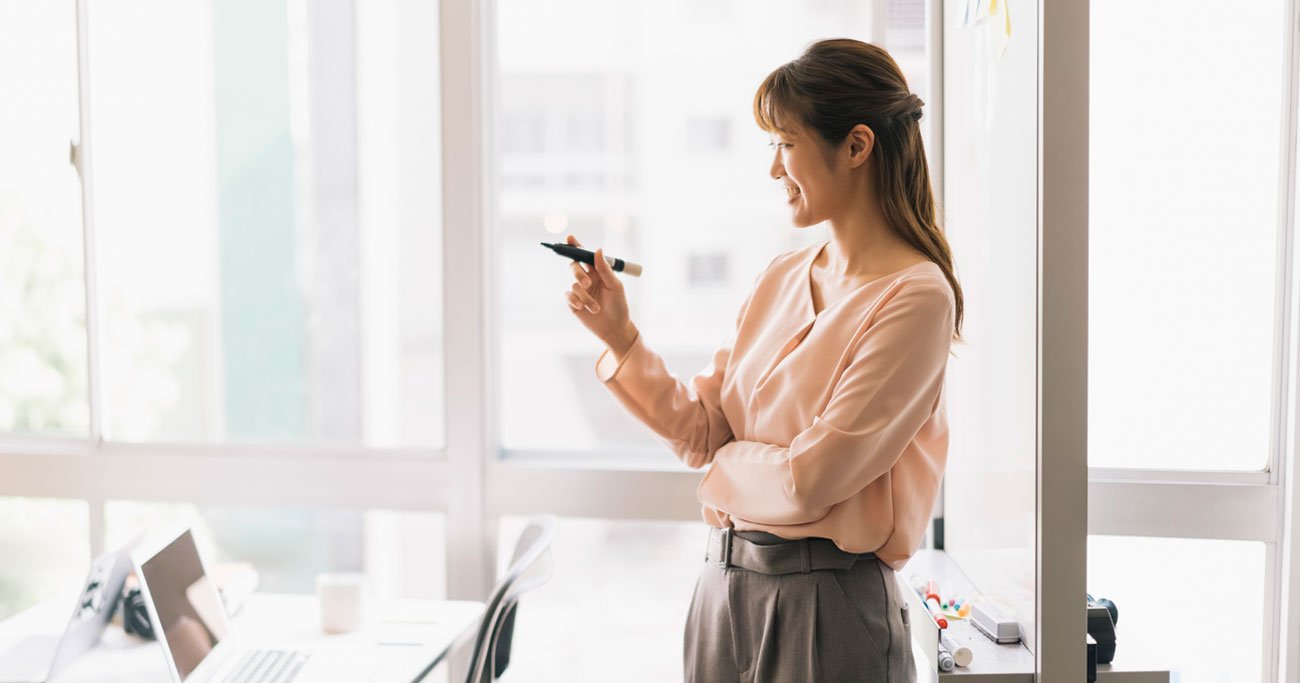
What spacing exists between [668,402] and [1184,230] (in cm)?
112

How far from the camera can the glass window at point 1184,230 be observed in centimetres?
186

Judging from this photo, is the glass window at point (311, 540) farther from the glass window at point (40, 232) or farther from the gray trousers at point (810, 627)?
the gray trousers at point (810, 627)

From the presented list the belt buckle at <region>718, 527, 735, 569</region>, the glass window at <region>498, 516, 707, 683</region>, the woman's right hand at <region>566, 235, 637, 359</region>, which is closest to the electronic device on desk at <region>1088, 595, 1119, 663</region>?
the belt buckle at <region>718, 527, 735, 569</region>

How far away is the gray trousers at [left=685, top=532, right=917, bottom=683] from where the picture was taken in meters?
1.30

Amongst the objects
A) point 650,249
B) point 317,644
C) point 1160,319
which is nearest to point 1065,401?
point 1160,319

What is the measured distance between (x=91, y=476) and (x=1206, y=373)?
2.45 metres

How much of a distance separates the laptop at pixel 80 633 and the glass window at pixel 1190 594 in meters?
1.84

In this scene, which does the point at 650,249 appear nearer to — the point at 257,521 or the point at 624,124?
the point at 624,124

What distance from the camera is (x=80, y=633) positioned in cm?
165

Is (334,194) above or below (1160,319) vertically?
above

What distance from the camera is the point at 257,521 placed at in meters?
2.33

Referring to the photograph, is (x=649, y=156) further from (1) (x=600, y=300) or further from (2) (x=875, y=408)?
(2) (x=875, y=408)

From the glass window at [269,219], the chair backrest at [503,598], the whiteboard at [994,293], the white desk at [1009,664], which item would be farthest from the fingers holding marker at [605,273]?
the glass window at [269,219]

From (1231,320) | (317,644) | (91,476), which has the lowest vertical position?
(317,644)
